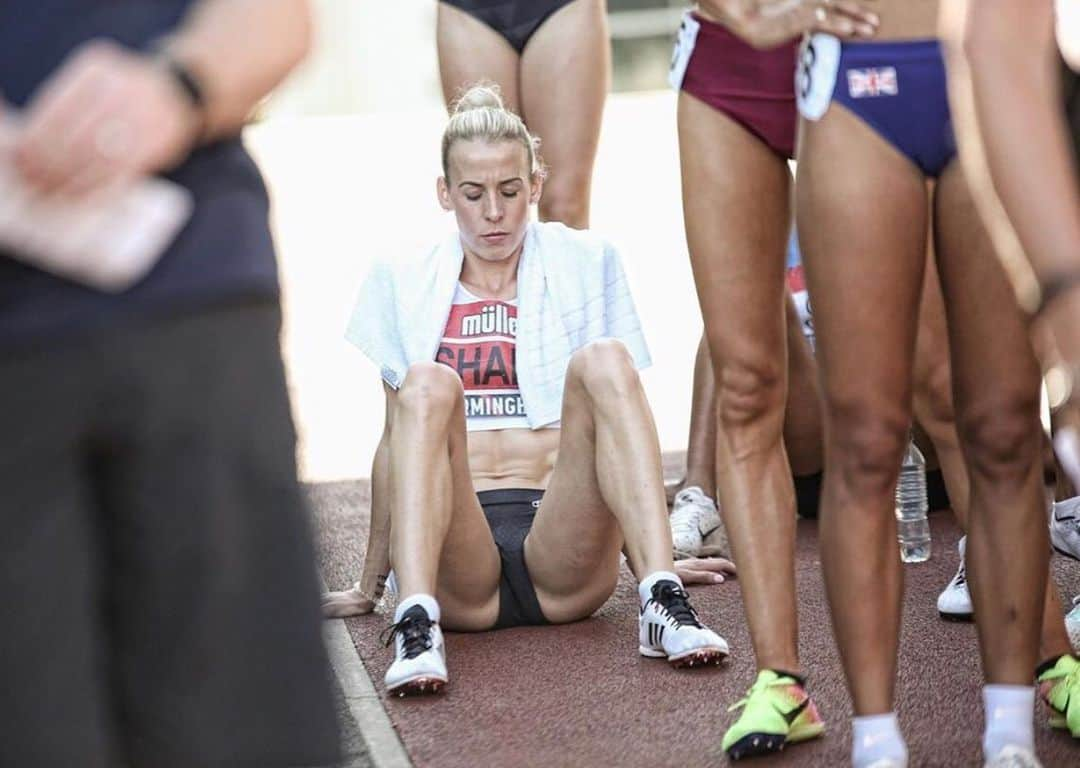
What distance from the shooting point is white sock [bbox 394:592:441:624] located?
4.65m

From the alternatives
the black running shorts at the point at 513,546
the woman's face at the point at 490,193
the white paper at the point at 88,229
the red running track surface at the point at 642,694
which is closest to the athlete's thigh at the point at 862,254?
the red running track surface at the point at 642,694

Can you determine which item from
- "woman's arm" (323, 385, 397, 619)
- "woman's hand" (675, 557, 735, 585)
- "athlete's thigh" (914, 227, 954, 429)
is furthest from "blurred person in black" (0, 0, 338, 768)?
"woman's hand" (675, 557, 735, 585)

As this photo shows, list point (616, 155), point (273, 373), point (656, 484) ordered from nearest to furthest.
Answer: point (273, 373)
point (656, 484)
point (616, 155)

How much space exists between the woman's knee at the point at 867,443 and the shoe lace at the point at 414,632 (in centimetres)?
146

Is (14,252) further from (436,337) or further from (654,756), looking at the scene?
(436,337)

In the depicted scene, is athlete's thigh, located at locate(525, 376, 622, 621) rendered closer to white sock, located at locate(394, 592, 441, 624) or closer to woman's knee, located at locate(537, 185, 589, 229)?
white sock, located at locate(394, 592, 441, 624)

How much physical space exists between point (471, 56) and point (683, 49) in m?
2.41

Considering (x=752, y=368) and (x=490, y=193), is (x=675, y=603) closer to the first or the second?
(x=752, y=368)

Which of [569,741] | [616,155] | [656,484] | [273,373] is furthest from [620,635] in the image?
[616,155]

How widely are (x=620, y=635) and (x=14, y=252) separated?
3343mm

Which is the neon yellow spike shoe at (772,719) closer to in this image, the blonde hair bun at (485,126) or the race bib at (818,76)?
the race bib at (818,76)

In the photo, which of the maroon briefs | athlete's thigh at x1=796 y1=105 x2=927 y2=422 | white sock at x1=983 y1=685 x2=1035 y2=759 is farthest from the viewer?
the maroon briefs

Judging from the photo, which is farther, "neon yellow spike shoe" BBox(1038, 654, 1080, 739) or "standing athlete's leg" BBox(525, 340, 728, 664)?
"standing athlete's leg" BBox(525, 340, 728, 664)

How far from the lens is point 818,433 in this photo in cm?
613
